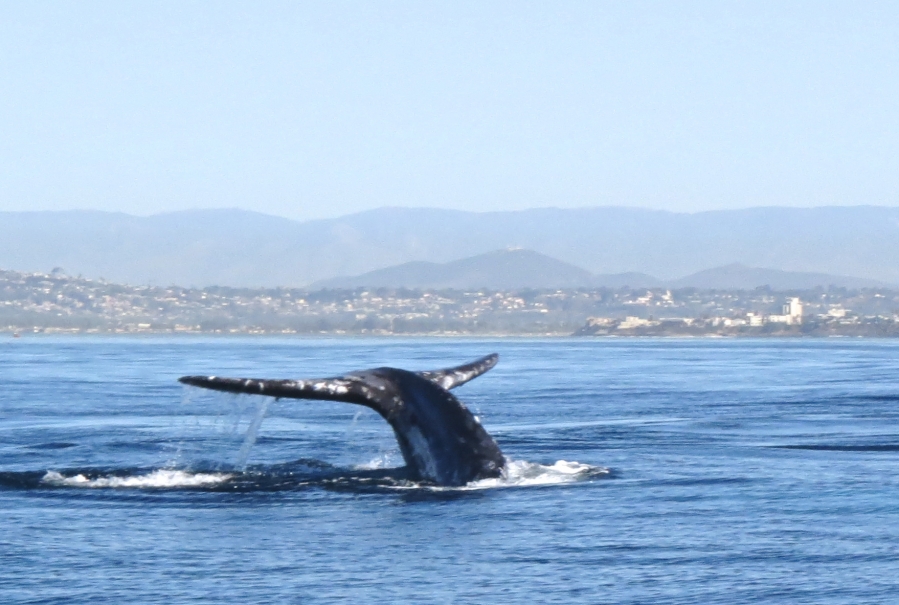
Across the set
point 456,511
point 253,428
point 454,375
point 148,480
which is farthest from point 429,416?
point 148,480

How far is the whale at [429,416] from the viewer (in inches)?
627

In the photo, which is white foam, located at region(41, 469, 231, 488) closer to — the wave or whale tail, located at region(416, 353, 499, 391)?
the wave

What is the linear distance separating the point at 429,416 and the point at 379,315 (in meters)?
169

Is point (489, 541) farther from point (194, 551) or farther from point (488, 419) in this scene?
point (488, 419)

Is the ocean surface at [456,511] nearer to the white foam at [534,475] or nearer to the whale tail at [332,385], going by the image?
the white foam at [534,475]

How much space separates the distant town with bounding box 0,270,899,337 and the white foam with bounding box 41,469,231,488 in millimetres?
120602

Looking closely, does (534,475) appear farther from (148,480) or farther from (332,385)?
(148,480)

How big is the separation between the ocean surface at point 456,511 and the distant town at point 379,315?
11400 cm

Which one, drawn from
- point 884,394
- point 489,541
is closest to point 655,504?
point 489,541

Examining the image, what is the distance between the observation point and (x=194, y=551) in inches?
526

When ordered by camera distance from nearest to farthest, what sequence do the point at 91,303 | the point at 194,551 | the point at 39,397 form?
the point at 194,551, the point at 39,397, the point at 91,303

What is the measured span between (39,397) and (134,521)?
2037cm

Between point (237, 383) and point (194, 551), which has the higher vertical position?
point (237, 383)

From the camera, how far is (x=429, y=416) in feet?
53.3
